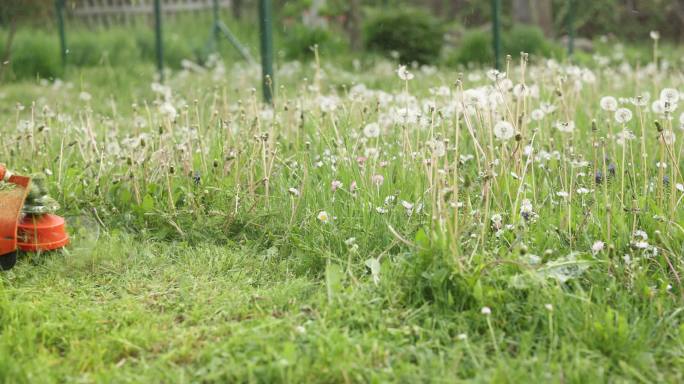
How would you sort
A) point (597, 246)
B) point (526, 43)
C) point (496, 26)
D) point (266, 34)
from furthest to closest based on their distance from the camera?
point (526, 43) < point (496, 26) < point (266, 34) < point (597, 246)

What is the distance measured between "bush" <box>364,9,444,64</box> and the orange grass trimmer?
7.94 meters

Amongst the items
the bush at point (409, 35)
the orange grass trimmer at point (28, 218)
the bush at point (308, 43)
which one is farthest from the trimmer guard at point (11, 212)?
the bush at point (308, 43)

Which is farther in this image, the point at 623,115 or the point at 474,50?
the point at 474,50

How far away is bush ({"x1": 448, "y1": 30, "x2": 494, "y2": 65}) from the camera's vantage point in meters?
10.1

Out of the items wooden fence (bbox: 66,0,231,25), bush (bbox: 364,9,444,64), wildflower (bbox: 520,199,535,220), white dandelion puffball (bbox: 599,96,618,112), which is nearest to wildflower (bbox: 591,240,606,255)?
wildflower (bbox: 520,199,535,220)

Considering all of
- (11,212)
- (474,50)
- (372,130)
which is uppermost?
(372,130)

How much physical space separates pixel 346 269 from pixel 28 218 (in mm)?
1199

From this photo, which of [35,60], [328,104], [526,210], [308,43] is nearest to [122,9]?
[308,43]

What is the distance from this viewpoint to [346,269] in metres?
2.90

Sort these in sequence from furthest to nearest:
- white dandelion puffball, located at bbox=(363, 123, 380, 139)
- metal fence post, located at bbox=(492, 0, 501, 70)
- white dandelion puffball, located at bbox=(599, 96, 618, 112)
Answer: metal fence post, located at bbox=(492, 0, 501, 70) → white dandelion puffball, located at bbox=(363, 123, 380, 139) → white dandelion puffball, located at bbox=(599, 96, 618, 112)

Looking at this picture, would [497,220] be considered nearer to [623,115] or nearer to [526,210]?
[526,210]

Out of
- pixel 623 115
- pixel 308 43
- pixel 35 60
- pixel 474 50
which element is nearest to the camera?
pixel 623 115

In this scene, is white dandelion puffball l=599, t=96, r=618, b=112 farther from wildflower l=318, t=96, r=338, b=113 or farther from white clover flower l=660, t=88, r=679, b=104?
wildflower l=318, t=96, r=338, b=113

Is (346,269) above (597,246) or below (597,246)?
below
